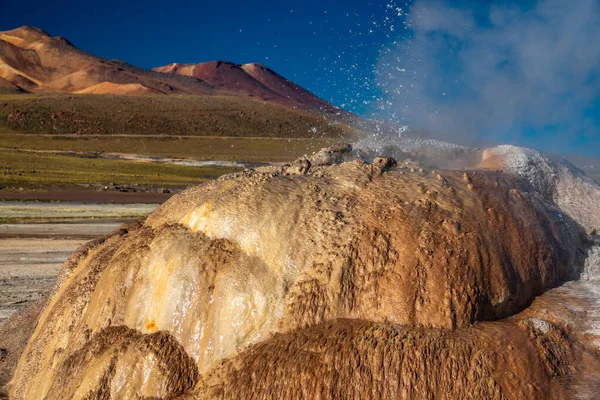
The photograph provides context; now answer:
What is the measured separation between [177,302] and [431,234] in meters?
1.68

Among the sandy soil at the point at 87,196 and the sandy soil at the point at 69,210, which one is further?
the sandy soil at the point at 87,196

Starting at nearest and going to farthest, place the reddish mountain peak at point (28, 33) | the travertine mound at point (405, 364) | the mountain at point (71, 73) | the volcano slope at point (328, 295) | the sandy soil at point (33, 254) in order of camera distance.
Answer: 1. the travertine mound at point (405, 364)
2. the volcano slope at point (328, 295)
3. the sandy soil at point (33, 254)
4. the mountain at point (71, 73)
5. the reddish mountain peak at point (28, 33)

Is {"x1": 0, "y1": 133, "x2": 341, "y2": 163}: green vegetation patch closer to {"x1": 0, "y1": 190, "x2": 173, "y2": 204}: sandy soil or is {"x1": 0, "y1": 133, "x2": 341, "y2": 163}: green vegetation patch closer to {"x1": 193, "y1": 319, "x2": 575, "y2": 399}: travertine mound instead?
{"x1": 0, "y1": 190, "x2": 173, "y2": 204}: sandy soil

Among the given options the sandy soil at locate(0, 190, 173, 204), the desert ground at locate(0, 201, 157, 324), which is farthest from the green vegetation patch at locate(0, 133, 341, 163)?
the desert ground at locate(0, 201, 157, 324)

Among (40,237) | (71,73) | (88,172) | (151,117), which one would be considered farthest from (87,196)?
(71,73)

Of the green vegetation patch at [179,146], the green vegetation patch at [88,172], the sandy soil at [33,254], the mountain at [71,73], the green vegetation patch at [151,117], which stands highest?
the mountain at [71,73]

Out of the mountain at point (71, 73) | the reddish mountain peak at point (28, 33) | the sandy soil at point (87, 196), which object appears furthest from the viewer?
the reddish mountain peak at point (28, 33)

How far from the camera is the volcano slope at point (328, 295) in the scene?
3.33 m

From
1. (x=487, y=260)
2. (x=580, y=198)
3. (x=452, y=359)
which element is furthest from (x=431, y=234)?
(x=580, y=198)

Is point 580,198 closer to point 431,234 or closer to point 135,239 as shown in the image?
point 431,234

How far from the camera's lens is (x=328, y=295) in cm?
365

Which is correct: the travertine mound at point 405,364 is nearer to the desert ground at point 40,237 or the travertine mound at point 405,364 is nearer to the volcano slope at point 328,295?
the volcano slope at point 328,295

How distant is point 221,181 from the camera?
458 cm

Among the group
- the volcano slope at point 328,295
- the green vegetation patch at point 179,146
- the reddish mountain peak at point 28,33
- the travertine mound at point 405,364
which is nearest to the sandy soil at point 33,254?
the volcano slope at point 328,295
